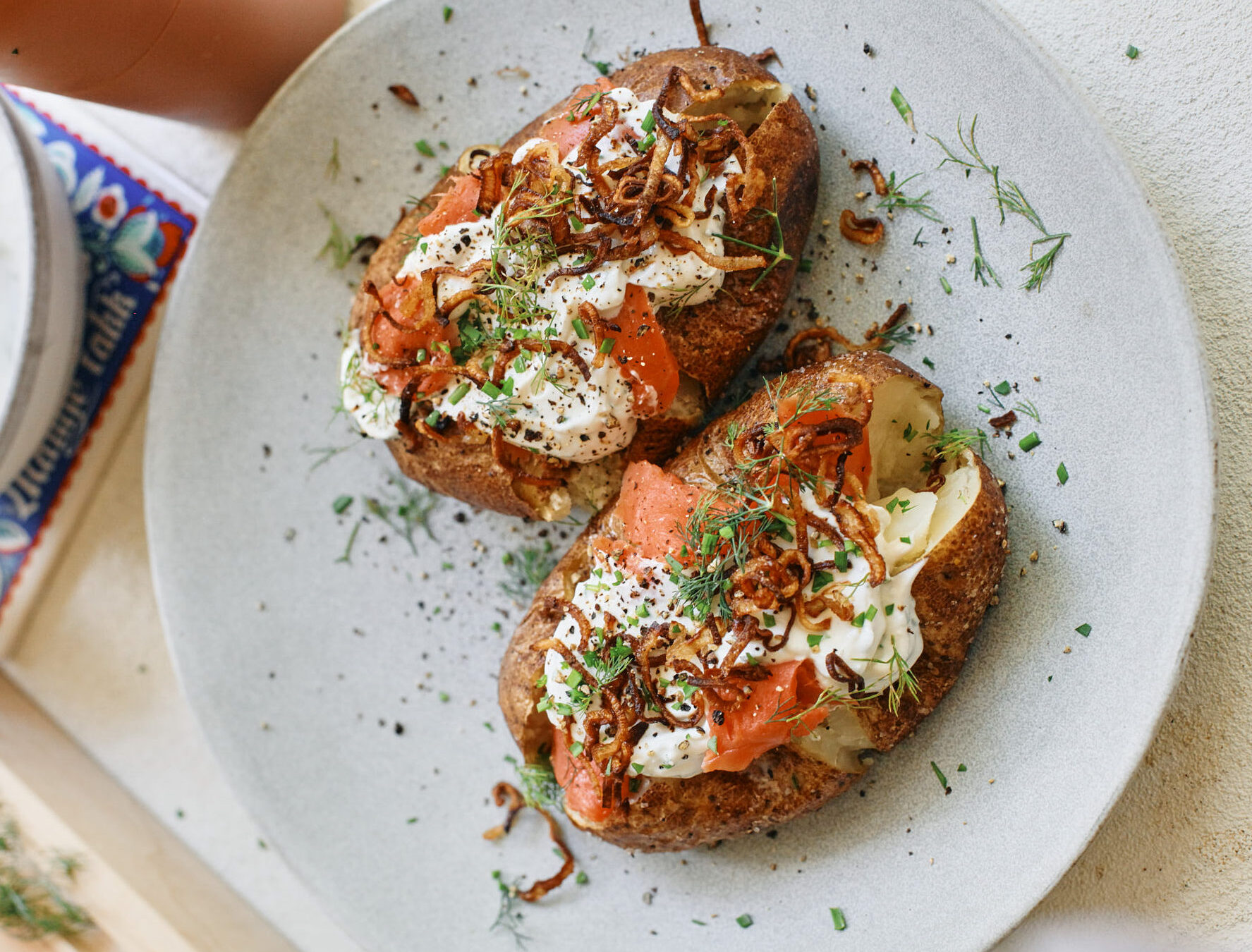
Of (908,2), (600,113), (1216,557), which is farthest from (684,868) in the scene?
(908,2)

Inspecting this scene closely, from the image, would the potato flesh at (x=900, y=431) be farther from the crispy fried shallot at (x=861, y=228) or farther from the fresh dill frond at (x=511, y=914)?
the fresh dill frond at (x=511, y=914)

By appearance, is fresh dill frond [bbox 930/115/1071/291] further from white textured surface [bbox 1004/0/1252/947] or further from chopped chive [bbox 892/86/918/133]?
white textured surface [bbox 1004/0/1252/947]

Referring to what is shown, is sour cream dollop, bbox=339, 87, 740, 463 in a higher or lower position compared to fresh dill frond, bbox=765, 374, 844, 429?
higher

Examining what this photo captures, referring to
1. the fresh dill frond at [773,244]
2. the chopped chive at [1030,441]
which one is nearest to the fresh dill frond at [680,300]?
the fresh dill frond at [773,244]

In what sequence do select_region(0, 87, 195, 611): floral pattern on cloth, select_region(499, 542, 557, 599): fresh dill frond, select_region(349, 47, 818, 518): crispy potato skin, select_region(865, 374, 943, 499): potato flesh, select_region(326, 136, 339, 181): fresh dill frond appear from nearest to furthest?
select_region(865, 374, 943, 499): potato flesh < select_region(349, 47, 818, 518): crispy potato skin < select_region(499, 542, 557, 599): fresh dill frond < select_region(326, 136, 339, 181): fresh dill frond < select_region(0, 87, 195, 611): floral pattern on cloth

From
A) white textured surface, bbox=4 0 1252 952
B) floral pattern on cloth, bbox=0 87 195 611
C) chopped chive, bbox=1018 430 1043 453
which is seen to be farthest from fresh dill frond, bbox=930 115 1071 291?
floral pattern on cloth, bbox=0 87 195 611

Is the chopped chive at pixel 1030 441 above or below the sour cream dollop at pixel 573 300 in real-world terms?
below

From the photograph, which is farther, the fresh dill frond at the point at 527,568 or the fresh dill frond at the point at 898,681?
the fresh dill frond at the point at 527,568
